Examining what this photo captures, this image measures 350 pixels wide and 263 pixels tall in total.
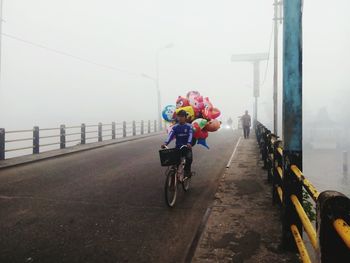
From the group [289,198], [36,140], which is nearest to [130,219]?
[289,198]

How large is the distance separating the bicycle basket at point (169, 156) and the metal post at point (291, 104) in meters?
2.46

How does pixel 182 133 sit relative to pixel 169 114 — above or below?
below

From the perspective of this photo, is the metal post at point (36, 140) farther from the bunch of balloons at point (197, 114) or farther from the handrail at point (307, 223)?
the handrail at point (307, 223)

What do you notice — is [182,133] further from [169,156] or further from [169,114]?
[169,114]

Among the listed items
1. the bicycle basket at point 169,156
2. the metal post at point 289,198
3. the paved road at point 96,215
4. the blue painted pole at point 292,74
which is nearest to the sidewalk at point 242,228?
the metal post at point 289,198

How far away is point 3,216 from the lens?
5.65m

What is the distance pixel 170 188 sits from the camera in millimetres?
6250

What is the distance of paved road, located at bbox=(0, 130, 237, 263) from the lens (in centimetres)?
428

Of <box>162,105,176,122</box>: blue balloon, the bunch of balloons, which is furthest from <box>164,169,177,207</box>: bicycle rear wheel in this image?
<box>162,105,176,122</box>: blue balloon

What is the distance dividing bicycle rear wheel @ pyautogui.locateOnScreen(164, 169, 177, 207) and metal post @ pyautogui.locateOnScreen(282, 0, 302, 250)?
2.43 m

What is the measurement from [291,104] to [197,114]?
5.06m

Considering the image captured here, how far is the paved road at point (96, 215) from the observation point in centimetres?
428

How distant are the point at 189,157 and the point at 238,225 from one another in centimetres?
238

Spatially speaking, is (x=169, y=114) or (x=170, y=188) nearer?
(x=170, y=188)
